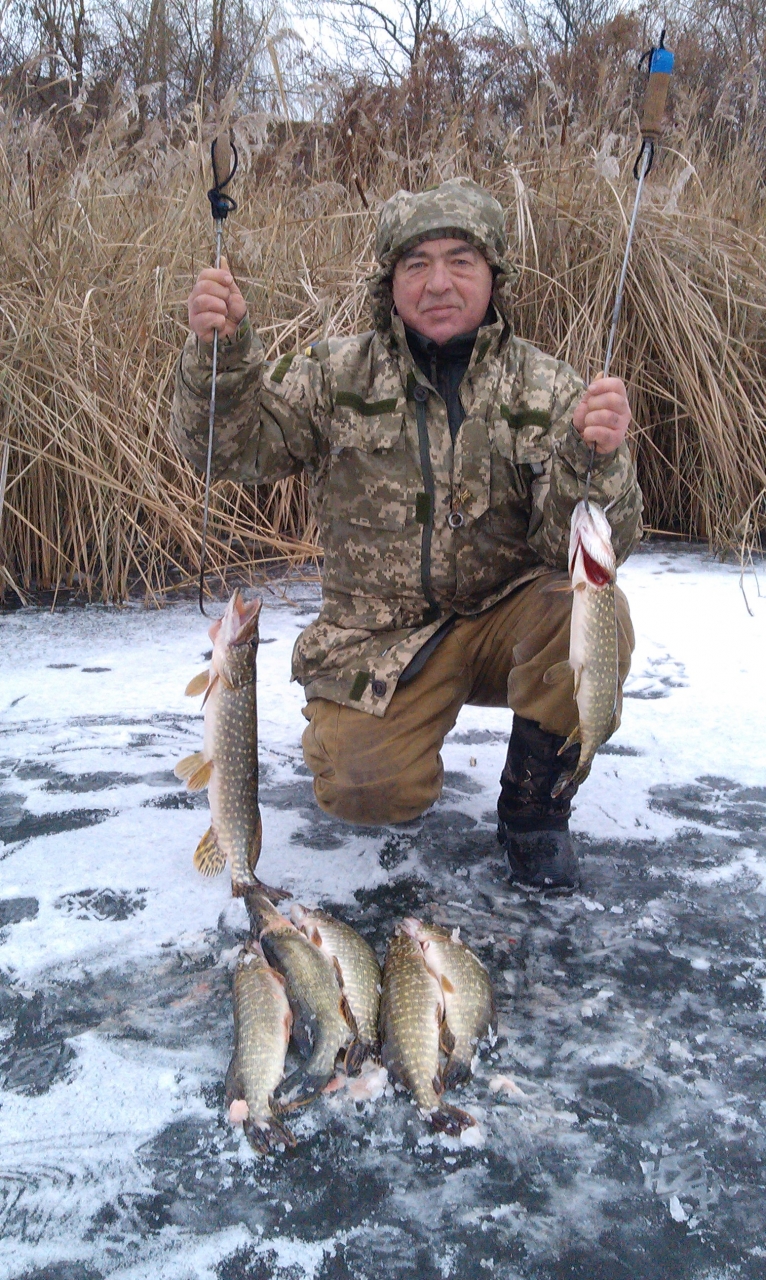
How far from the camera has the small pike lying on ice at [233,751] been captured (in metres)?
2.23

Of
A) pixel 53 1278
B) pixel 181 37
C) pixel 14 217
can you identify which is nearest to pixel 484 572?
pixel 53 1278

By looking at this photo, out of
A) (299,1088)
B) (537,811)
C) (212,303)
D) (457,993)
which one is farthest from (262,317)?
(299,1088)

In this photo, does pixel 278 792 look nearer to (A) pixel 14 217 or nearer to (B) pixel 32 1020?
(B) pixel 32 1020

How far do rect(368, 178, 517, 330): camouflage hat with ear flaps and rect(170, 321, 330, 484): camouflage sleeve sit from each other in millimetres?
335

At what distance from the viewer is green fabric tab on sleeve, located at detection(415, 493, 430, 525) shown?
2.66 m

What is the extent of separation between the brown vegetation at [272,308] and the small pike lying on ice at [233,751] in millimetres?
2400

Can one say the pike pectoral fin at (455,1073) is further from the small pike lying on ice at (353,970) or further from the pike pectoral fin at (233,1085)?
the pike pectoral fin at (233,1085)

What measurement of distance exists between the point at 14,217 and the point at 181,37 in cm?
968

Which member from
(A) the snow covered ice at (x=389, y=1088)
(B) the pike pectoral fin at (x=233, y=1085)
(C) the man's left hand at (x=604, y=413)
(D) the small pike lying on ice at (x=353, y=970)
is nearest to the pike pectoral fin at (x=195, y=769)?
(A) the snow covered ice at (x=389, y=1088)

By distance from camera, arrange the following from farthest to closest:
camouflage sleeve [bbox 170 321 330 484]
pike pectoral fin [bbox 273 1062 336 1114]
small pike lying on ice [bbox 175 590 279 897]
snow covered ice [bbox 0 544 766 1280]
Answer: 1. camouflage sleeve [bbox 170 321 330 484]
2. small pike lying on ice [bbox 175 590 279 897]
3. pike pectoral fin [bbox 273 1062 336 1114]
4. snow covered ice [bbox 0 544 766 1280]

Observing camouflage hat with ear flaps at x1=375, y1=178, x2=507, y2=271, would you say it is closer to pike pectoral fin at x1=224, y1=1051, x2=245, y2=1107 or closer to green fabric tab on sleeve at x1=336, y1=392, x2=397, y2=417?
green fabric tab on sleeve at x1=336, y1=392, x2=397, y2=417

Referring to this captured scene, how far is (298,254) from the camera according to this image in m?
5.43

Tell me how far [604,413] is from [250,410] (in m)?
0.94

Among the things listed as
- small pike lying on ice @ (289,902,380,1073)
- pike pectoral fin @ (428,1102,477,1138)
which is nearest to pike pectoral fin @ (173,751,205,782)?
small pike lying on ice @ (289,902,380,1073)
